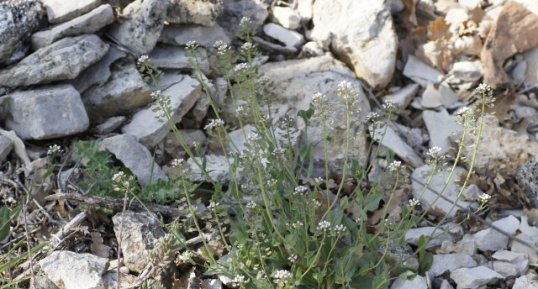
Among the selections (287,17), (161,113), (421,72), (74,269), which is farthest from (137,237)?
(421,72)

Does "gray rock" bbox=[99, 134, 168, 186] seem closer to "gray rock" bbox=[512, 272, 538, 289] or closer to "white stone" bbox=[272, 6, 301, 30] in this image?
"white stone" bbox=[272, 6, 301, 30]

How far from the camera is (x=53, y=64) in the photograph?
4723mm

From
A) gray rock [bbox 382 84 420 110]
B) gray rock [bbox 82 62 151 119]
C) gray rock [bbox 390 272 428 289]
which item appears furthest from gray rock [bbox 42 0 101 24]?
gray rock [bbox 390 272 428 289]

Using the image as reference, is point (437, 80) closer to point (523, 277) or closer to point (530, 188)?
point (530, 188)

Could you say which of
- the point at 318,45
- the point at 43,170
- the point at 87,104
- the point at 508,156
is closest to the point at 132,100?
the point at 87,104

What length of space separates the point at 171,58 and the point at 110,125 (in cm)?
63

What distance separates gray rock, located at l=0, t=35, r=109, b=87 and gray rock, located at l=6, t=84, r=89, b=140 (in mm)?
112

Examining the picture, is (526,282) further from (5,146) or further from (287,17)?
(5,146)

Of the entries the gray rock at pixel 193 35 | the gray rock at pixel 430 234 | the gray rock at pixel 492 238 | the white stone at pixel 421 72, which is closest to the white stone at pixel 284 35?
the gray rock at pixel 193 35

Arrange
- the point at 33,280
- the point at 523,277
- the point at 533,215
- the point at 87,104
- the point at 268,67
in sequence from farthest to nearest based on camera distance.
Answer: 1. the point at 268,67
2. the point at 87,104
3. the point at 533,215
4. the point at 523,277
5. the point at 33,280

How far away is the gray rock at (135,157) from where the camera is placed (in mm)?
4508

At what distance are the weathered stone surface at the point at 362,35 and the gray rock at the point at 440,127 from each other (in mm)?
392

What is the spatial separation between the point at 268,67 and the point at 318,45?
0.41m

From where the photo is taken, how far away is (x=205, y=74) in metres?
5.11
